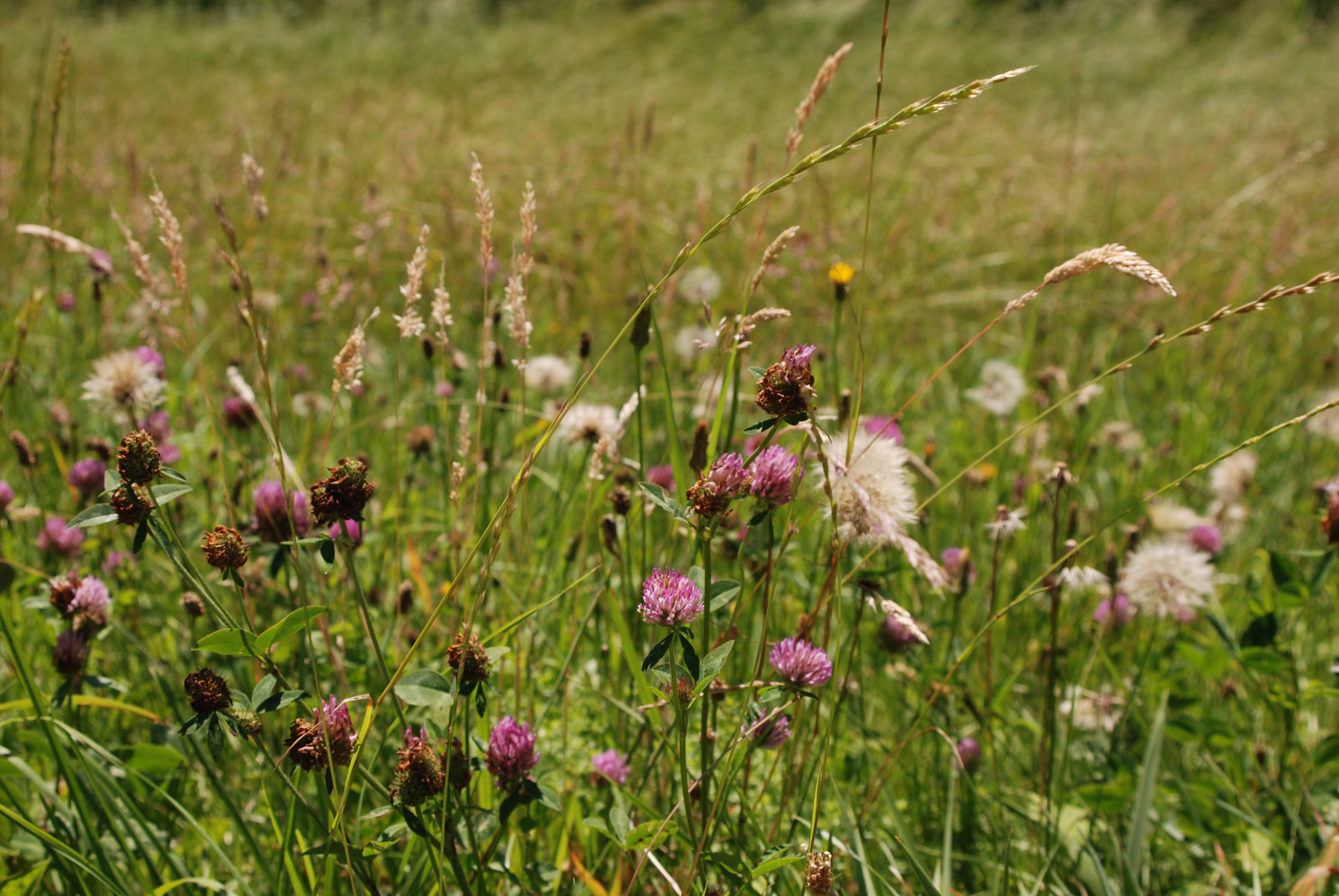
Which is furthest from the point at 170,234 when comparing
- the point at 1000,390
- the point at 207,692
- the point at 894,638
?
the point at 1000,390

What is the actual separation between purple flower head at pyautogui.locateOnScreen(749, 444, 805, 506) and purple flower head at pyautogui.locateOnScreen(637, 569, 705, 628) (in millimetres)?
108

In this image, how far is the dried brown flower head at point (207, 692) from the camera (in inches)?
25.7

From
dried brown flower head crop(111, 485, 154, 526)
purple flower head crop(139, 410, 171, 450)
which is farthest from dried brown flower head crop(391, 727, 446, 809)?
purple flower head crop(139, 410, 171, 450)

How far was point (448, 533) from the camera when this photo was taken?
4.82 ft

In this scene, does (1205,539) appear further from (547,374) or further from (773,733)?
(547,374)

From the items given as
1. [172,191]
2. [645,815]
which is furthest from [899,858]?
[172,191]

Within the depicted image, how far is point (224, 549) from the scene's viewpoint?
2.26 ft

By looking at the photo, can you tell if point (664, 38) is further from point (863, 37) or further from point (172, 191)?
point (172, 191)

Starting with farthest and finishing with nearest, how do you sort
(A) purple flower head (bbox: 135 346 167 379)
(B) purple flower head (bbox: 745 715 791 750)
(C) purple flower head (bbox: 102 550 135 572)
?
(A) purple flower head (bbox: 135 346 167 379)
(C) purple flower head (bbox: 102 550 135 572)
(B) purple flower head (bbox: 745 715 791 750)

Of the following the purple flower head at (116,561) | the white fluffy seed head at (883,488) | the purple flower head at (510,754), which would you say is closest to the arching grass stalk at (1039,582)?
the white fluffy seed head at (883,488)

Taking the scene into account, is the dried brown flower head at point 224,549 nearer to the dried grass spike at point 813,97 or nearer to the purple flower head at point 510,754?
the purple flower head at point 510,754

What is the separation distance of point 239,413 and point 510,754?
3.40 feet

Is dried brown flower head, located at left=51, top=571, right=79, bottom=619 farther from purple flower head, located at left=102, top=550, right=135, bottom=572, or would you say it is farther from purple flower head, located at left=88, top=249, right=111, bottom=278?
purple flower head, located at left=88, top=249, right=111, bottom=278

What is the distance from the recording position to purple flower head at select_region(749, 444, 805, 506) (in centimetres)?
74
